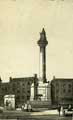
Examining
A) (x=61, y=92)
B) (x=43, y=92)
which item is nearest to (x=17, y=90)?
(x=61, y=92)

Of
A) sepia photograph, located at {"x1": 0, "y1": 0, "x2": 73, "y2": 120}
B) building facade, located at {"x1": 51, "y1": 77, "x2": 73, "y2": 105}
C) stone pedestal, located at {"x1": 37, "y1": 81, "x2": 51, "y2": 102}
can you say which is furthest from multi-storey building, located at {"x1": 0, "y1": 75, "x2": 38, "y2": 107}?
building facade, located at {"x1": 51, "y1": 77, "x2": 73, "y2": 105}

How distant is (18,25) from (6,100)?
135 centimetres

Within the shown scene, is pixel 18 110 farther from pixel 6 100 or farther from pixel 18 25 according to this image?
pixel 18 25

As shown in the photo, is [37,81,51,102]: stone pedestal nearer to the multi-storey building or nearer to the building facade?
the building facade

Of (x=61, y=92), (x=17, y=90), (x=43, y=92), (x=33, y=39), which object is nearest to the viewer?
(x=33, y=39)

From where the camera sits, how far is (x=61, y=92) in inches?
315

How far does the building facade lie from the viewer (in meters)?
7.17

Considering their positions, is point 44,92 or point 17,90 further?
point 44,92

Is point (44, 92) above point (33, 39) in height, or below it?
below

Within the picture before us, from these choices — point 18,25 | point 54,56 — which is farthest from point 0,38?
point 54,56

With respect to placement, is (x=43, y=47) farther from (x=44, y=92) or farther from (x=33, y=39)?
(x=44, y=92)

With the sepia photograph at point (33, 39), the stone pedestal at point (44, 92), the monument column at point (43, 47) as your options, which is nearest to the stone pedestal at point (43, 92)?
the stone pedestal at point (44, 92)

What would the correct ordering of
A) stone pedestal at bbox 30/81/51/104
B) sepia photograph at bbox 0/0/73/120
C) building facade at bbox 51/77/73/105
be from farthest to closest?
stone pedestal at bbox 30/81/51/104 < building facade at bbox 51/77/73/105 < sepia photograph at bbox 0/0/73/120

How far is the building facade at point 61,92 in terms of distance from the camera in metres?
7.17
